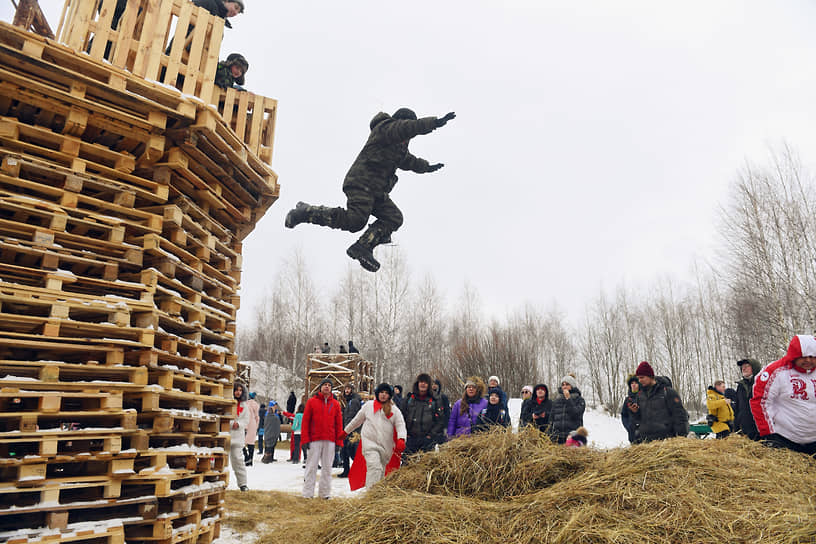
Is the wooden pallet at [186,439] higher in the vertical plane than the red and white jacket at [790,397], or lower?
lower

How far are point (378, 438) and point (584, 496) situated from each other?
3.98 meters

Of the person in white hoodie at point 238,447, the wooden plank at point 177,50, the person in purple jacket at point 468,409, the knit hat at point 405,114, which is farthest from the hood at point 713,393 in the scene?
the wooden plank at point 177,50

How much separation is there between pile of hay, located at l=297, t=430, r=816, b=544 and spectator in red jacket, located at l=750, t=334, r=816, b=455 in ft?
1.62

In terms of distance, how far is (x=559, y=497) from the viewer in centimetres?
361

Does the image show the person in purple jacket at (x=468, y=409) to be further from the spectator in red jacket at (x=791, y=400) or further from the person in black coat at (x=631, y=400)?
the spectator in red jacket at (x=791, y=400)

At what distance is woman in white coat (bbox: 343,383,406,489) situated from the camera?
23.2 feet

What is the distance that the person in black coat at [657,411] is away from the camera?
22.4 ft

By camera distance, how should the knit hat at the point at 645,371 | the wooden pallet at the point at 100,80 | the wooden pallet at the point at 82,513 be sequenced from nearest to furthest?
the wooden pallet at the point at 82,513, the wooden pallet at the point at 100,80, the knit hat at the point at 645,371

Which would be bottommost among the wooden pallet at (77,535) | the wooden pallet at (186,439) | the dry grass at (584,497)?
the wooden pallet at (77,535)

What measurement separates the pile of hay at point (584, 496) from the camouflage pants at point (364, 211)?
364 centimetres

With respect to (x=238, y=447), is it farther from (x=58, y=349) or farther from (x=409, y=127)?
(x=409, y=127)

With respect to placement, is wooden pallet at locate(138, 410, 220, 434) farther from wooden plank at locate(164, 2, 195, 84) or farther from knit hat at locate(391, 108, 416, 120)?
knit hat at locate(391, 108, 416, 120)

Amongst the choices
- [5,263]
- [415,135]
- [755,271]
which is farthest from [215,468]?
[755,271]

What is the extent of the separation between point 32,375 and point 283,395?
3560cm
